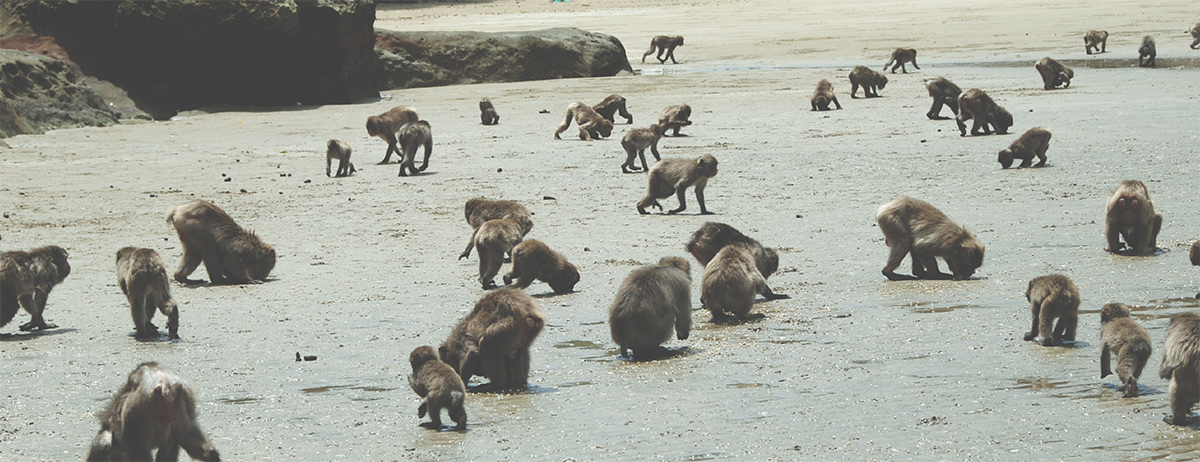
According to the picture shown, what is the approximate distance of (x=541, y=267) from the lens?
10.5m

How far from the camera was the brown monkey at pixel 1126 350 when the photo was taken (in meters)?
6.84

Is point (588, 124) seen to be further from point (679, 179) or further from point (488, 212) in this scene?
point (488, 212)

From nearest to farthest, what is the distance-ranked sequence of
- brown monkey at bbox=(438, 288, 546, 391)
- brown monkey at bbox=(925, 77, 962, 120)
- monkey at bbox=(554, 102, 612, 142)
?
brown monkey at bbox=(438, 288, 546, 391) → monkey at bbox=(554, 102, 612, 142) → brown monkey at bbox=(925, 77, 962, 120)

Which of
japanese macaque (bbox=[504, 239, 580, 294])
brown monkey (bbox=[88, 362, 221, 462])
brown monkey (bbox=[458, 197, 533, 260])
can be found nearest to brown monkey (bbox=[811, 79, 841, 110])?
brown monkey (bbox=[458, 197, 533, 260])

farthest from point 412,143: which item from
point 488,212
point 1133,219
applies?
point 1133,219

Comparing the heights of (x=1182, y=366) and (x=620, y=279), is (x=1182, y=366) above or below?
above

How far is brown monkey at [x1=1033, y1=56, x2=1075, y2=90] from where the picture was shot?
1050 inches

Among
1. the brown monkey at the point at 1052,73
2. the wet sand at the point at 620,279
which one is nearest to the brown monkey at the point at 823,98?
the wet sand at the point at 620,279

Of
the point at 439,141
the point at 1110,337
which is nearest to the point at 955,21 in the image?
the point at 439,141

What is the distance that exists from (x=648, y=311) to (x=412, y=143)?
1045cm

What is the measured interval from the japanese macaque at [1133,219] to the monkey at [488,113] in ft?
48.0

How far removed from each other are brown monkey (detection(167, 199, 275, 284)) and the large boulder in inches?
909

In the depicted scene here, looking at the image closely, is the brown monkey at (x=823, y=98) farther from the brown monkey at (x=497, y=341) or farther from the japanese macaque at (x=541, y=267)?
the brown monkey at (x=497, y=341)

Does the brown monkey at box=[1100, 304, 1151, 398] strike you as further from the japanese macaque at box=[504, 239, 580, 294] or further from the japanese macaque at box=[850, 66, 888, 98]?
the japanese macaque at box=[850, 66, 888, 98]
